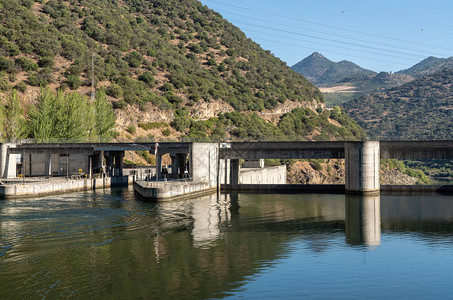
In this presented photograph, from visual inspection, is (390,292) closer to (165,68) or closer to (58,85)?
(58,85)

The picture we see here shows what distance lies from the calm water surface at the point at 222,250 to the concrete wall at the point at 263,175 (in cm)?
3666

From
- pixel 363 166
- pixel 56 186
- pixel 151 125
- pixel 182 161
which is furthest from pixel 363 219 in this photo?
pixel 151 125

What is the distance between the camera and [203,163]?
268ft

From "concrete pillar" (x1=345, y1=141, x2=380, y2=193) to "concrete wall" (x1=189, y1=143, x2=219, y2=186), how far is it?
21.9m

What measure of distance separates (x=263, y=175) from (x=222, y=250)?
75.2 m

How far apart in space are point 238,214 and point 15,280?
30.9 meters

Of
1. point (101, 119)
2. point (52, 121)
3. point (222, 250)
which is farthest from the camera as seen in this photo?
point (101, 119)

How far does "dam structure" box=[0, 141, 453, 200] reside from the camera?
74.4m

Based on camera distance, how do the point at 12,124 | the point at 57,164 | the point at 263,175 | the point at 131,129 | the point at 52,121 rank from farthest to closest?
the point at 131,129, the point at 263,175, the point at 52,121, the point at 12,124, the point at 57,164

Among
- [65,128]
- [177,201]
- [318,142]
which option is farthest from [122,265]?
[65,128]

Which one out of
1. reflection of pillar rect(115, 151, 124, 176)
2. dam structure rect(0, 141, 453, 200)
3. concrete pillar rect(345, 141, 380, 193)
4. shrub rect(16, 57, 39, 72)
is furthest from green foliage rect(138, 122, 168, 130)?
concrete pillar rect(345, 141, 380, 193)

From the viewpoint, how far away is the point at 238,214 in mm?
57625

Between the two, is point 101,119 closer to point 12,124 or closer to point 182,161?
point 12,124

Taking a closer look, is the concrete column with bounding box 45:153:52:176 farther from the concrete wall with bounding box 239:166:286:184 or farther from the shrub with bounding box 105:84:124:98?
the shrub with bounding box 105:84:124:98
